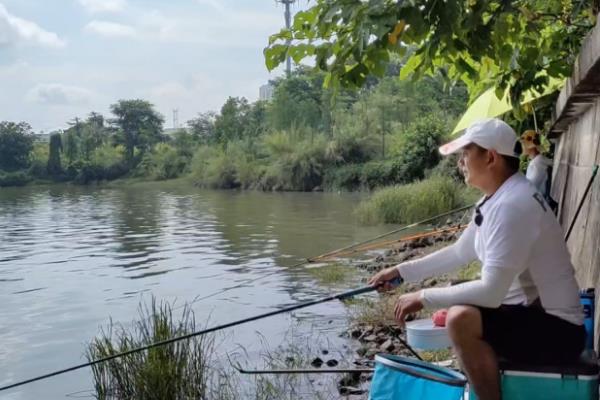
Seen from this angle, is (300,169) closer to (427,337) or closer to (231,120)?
(231,120)

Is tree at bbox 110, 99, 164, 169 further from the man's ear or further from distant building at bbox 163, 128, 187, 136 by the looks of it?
the man's ear

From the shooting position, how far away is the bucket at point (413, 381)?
2715mm

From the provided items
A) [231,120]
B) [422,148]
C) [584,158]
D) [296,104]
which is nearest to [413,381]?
[584,158]

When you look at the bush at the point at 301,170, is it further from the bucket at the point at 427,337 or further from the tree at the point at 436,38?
the bucket at the point at 427,337

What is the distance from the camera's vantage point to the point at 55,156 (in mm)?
63188

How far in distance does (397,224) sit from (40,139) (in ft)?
209

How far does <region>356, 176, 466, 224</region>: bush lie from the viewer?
18.7 meters

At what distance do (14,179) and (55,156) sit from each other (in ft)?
13.1

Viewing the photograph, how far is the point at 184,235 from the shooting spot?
20.0 m

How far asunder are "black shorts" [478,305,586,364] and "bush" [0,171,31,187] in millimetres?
62156

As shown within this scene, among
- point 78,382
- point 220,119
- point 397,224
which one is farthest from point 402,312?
point 220,119

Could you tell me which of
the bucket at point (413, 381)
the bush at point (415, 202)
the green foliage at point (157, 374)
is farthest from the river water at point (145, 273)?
the bucket at point (413, 381)

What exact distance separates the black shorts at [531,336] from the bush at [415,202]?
15905 millimetres

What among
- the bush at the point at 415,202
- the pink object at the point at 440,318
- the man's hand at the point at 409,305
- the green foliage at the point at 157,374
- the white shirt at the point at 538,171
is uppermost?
the white shirt at the point at 538,171
